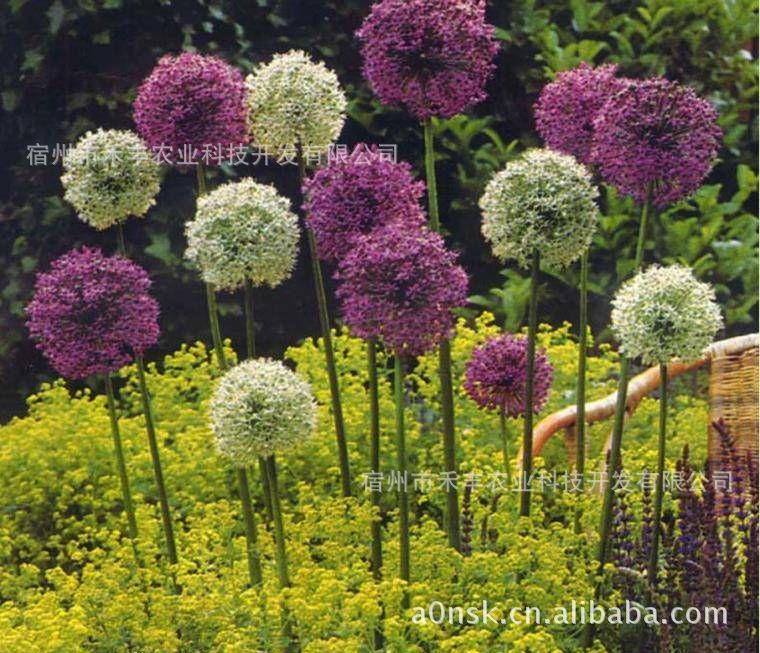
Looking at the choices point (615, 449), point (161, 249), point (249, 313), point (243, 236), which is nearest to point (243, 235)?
point (243, 236)

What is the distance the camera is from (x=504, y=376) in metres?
4.17

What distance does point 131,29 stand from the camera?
17.1 ft

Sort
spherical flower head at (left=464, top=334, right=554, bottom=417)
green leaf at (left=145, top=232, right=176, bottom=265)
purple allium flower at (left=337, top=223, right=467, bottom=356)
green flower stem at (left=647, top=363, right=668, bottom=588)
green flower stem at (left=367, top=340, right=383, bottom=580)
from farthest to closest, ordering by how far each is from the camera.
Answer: green leaf at (left=145, top=232, right=176, bottom=265), spherical flower head at (left=464, top=334, right=554, bottom=417), green flower stem at (left=367, top=340, right=383, bottom=580), green flower stem at (left=647, top=363, right=668, bottom=588), purple allium flower at (left=337, top=223, right=467, bottom=356)

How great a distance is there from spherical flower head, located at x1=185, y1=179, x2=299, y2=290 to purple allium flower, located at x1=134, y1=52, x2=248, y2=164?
0.31 metres

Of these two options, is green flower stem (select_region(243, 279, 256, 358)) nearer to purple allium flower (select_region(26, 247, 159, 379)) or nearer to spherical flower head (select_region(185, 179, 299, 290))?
spherical flower head (select_region(185, 179, 299, 290))

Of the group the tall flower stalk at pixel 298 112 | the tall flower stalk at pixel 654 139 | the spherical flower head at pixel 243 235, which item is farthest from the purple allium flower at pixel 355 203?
the tall flower stalk at pixel 654 139

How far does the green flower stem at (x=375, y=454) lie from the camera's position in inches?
147

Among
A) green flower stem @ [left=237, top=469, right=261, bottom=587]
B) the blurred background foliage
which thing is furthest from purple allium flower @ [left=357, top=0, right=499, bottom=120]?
the blurred background foliage

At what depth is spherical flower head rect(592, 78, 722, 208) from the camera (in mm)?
3547

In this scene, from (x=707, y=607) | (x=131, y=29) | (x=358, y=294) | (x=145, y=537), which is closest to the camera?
(x=358, y=294)

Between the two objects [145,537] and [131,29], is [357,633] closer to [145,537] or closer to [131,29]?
[145,537]

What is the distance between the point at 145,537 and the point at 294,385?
1177mm

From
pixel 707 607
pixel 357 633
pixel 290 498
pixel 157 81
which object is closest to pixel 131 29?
pixel 157 81

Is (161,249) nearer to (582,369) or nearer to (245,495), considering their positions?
(245,495)
